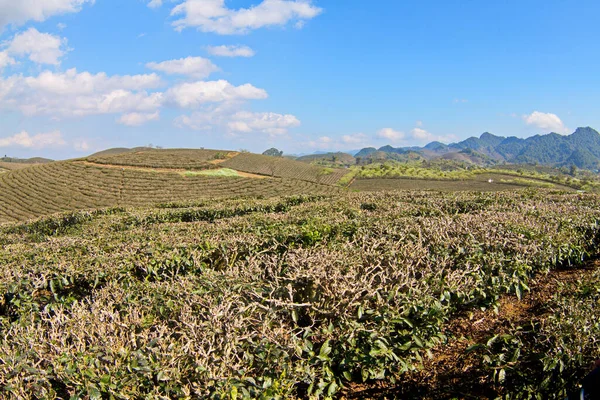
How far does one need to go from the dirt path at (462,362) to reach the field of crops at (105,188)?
46.4 meters

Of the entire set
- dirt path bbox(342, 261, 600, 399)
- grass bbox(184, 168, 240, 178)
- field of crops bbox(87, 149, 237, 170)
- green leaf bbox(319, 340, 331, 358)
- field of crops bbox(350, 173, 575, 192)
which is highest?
field of crops bbox(87, 149, 237, 170)

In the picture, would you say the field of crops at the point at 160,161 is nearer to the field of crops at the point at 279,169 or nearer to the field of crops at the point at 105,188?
the field of crops at the point at 105,188

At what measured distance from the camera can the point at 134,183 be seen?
61.1m

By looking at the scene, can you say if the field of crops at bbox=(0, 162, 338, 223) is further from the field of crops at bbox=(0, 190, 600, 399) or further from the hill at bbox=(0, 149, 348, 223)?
the field of crops at bbox=(0, 190, 600, 399)

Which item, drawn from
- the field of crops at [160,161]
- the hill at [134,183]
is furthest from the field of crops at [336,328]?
the field of crops at [160,161]

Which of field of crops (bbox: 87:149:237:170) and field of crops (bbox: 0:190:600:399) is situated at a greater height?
field of crops (bbox: 87:149:237:170)

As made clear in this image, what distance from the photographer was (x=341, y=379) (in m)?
3.75

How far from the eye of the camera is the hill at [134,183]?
51406mm

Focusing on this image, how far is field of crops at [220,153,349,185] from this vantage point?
80688 millimetres

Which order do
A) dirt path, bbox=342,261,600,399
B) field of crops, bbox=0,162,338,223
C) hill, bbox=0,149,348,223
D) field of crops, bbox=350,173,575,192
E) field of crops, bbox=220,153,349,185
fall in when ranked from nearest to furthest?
1. dirt path, bbox=342,261,600,399
2. field of crops, bbox=0,162,338,223
3. hill, bbox=0,149,348,223
4. field of crops, bbox=350,173,575,192
5. field of crops, bbox=220,153,349,185

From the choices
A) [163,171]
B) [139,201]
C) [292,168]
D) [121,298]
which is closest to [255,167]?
[292,168]

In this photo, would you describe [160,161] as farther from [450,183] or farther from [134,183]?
[450,183]

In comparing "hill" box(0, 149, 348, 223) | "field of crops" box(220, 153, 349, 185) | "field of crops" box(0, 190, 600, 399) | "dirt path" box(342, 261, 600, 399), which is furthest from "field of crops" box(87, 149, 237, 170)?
"dirt path" box(342, 261, 600, 399)

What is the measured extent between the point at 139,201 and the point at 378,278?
2120 inches
